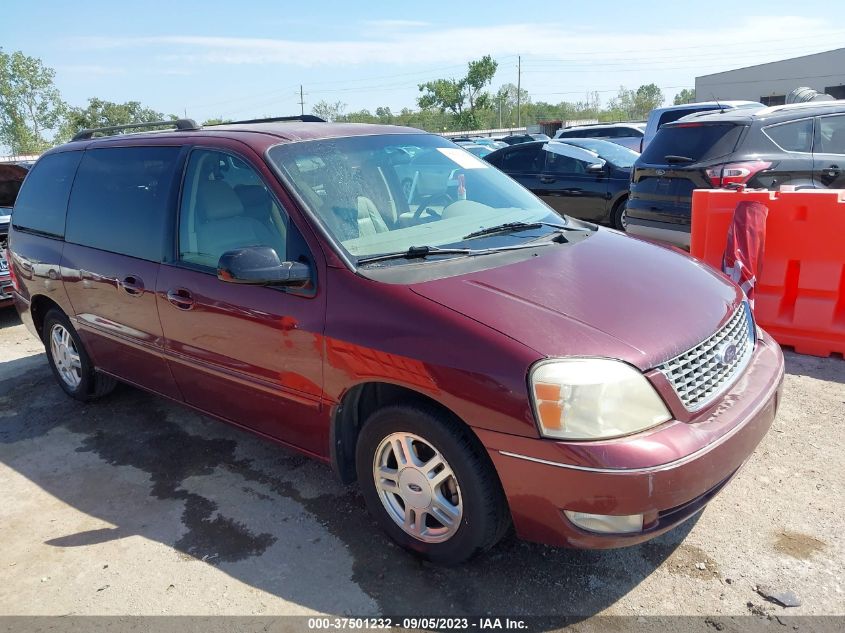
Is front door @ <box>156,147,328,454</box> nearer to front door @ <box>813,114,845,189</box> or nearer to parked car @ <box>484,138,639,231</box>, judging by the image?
front door @ <box>813,114,845,189</box>

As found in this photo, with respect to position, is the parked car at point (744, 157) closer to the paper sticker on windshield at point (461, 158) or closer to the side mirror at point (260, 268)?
the paper sticker on windshield at point (461, 158)

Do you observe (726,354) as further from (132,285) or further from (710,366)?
(132,285)

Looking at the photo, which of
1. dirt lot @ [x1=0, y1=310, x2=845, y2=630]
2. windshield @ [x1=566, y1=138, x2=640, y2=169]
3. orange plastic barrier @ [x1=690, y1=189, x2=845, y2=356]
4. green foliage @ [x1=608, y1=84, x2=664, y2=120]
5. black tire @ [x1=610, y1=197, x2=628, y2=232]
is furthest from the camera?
green foliage @ [x1=608, y1=84, x2=664, y2=120]

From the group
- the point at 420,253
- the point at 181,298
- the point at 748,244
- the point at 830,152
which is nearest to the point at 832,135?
the point at 830,152

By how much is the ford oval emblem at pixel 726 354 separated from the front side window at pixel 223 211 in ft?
6.33

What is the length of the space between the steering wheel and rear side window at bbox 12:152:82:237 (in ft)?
8.63

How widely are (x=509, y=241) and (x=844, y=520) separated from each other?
197 centimetres

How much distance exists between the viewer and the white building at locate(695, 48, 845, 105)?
→ 38875mm

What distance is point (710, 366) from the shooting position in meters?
2.60

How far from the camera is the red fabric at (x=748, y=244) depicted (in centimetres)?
486

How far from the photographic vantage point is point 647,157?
727 cm

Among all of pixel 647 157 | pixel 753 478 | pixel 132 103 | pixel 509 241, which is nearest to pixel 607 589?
pixel 753 478

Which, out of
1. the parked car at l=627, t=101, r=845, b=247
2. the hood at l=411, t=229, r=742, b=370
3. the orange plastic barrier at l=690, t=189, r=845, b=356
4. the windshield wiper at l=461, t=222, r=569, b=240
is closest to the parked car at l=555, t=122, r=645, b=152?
the parked car at l=627, t=101, r=845, b=247

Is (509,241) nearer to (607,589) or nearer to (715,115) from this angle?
(607,589)
